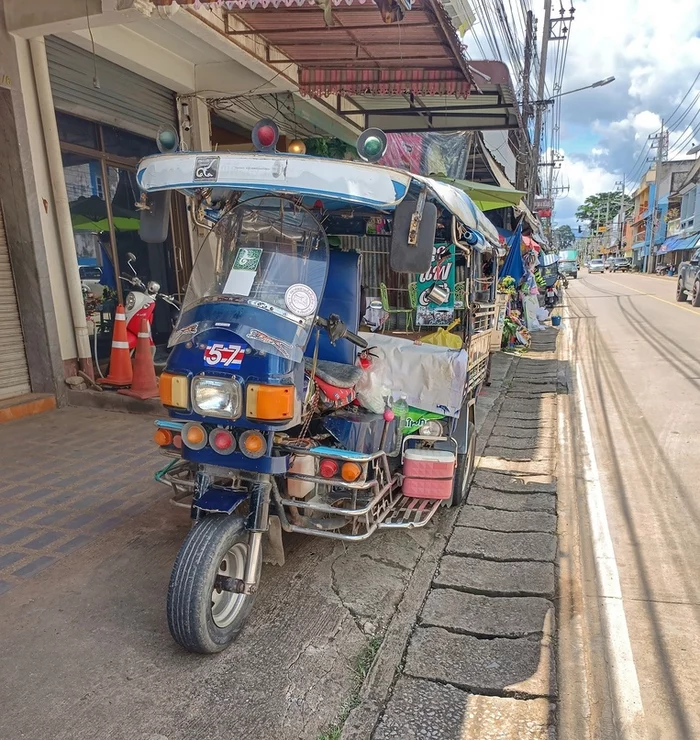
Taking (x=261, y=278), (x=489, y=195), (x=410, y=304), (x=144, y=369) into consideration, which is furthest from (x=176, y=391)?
(x=489, y=195)

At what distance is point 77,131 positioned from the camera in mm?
7074

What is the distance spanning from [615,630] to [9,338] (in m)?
6.32

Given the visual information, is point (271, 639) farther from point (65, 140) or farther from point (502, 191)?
point (502, 191)

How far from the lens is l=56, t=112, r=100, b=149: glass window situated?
6784 millimetres

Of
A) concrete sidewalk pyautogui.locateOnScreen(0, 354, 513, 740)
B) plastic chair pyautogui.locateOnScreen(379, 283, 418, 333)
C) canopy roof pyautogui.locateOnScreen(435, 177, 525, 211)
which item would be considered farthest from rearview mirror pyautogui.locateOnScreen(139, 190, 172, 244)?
canopy roof pyautogui.locateOnScreen(435, 177, 525, 211)

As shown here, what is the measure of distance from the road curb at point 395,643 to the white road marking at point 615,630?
3.19 feet

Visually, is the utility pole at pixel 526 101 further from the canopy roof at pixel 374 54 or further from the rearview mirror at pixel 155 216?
the rearview mirror at pixel 155 216

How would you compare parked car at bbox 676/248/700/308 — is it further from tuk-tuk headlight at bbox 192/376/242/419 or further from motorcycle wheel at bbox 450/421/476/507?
tuk-tuk headlight at bbox 192/376/242/419

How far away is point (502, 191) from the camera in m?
9.42

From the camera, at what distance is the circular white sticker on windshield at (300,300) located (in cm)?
288

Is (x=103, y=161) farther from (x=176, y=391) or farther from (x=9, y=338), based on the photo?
(x=176, y=391)

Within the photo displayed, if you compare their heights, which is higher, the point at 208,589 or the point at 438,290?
the point at 438,290

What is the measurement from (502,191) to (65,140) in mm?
6655

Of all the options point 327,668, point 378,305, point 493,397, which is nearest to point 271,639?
point 327,668
